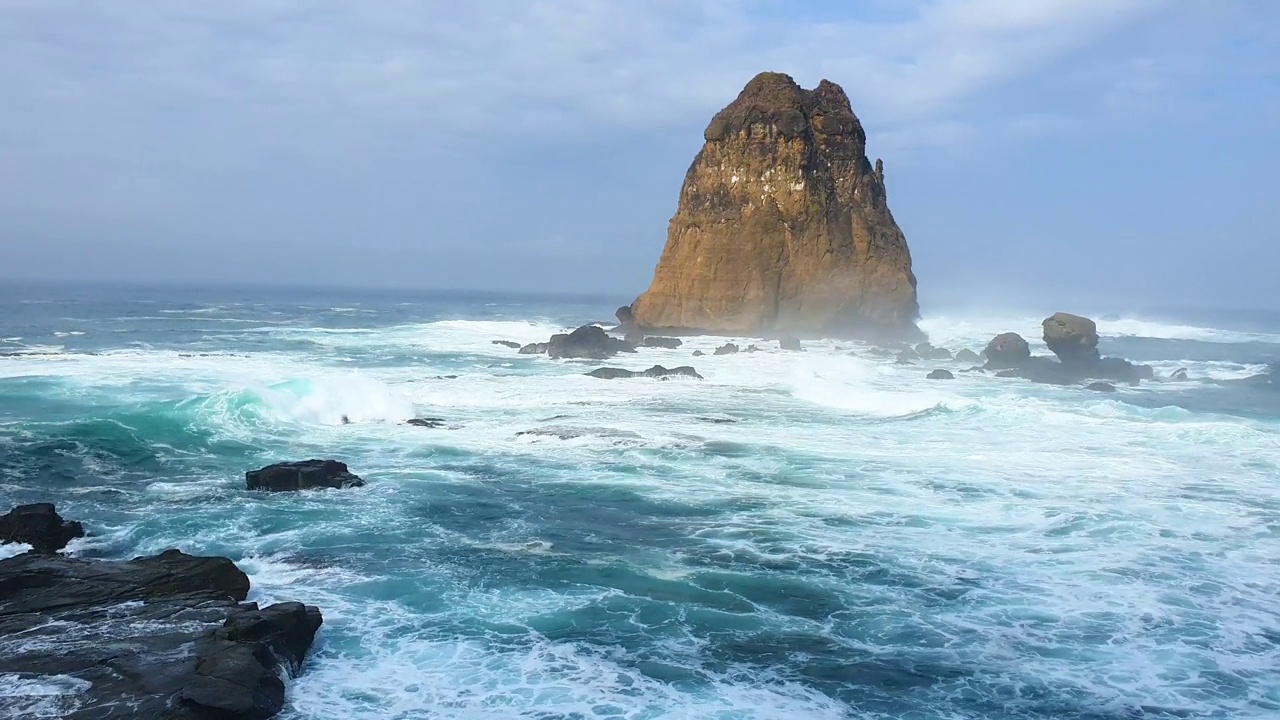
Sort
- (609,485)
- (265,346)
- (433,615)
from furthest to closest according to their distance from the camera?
(265,346) < (609,485) < (433,615)

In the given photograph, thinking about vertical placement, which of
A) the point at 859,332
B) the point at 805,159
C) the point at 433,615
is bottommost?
the point at 433,615

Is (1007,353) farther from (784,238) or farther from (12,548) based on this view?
(12,548)

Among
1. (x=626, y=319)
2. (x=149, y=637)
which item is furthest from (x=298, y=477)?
(x=626, y=319)

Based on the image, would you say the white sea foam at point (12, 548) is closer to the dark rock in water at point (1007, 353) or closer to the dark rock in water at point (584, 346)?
the dark rock in water at point (584, 346)

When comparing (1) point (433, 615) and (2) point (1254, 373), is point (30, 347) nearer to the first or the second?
(1) point (433, 615)

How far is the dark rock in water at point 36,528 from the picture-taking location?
1220cm

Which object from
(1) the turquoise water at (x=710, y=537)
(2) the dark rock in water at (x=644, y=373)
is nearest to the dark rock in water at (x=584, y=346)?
(2) the dark rock in water at (x=644, y=373)

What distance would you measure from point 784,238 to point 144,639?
1794 inches

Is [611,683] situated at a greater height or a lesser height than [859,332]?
lesser

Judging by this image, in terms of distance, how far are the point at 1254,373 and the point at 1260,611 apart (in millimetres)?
37996

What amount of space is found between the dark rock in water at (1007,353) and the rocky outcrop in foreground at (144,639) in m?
35.1

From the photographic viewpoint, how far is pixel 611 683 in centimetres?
882

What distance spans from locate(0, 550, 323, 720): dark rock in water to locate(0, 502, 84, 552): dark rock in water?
146 cm

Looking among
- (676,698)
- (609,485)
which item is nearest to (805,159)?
(609,485)
